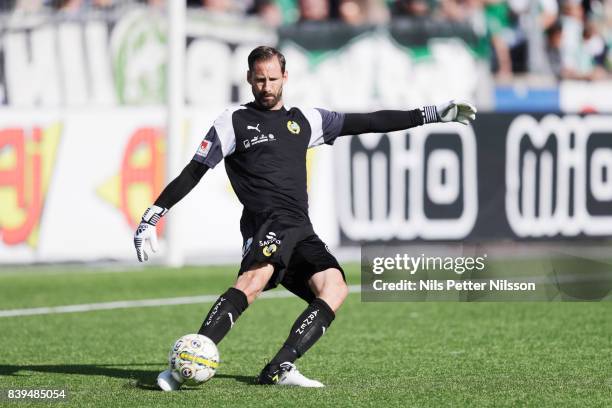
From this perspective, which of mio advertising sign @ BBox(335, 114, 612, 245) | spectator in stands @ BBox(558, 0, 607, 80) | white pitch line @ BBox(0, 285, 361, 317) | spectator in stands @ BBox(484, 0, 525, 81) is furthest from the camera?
spectator in stands @ BBox(558, 0, 607, 80)

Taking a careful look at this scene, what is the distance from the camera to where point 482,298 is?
12.4 m

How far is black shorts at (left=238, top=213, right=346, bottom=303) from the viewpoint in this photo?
24.2 feet

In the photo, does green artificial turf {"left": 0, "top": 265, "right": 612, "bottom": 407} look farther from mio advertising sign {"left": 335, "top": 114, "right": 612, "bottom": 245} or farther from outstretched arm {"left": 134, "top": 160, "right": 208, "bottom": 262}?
mio advertising sign {"left": 335, "top": 114, "right": 612, "bottom": 245}

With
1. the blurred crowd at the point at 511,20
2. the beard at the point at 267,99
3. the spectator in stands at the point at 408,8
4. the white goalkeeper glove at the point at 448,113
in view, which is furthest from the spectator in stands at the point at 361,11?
the beard at the point at 267,99

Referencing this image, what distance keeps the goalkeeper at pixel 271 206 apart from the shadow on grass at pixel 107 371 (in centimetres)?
48

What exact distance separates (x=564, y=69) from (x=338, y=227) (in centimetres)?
779

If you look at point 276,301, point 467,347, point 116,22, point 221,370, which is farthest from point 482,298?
point 116,22

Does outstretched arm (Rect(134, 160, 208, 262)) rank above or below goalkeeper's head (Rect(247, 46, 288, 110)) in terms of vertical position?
below

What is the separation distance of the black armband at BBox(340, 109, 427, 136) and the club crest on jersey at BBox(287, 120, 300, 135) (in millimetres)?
308

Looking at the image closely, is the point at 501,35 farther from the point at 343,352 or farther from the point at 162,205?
the point at 162,205

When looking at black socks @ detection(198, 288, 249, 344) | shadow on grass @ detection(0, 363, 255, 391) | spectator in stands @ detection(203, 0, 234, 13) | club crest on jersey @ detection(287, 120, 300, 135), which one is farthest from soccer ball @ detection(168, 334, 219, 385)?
spectator in stands @ detection(203, 0, 234, 13)

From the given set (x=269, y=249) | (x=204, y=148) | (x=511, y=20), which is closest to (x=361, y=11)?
(x=511, y=20)

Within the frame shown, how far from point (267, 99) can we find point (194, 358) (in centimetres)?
157

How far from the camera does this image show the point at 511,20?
22297 mm
